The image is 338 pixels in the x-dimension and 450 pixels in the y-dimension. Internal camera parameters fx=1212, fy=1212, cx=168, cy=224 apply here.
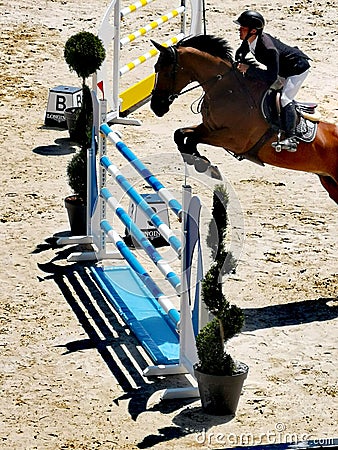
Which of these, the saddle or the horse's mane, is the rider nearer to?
the saddle

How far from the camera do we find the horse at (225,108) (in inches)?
338

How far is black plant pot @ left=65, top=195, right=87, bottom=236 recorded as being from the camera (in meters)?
9.31

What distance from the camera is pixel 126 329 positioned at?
26.1 feet

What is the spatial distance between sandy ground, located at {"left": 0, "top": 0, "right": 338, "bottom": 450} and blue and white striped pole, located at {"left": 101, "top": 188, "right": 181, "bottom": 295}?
1.96 ft

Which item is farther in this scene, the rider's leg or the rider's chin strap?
the rider's leg

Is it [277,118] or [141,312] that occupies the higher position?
[277,118]

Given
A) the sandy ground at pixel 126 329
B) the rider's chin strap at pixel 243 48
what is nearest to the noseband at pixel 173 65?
the rider's chin strap at pixel 243 48

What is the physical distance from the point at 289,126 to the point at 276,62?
0.52 meters

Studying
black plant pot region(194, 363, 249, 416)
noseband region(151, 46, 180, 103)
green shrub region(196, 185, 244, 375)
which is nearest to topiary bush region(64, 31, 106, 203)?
noseband region(151, 46, 180, 103)

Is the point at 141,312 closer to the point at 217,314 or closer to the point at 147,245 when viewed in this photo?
the point at 147,245

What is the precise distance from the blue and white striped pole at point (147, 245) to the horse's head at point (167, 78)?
2.44 feet

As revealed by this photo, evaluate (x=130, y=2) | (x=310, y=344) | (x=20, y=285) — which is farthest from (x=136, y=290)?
(x=130, y=2)

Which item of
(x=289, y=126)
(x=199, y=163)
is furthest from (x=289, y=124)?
(x=199, y=163)

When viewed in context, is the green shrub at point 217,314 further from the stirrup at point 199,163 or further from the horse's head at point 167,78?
the horse's head at point 167,78
